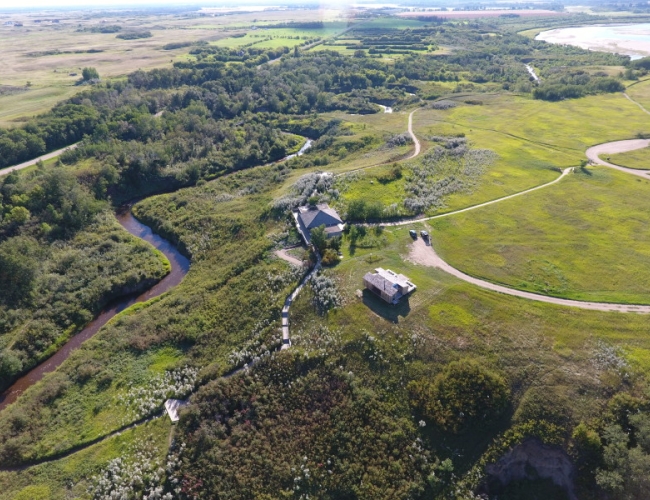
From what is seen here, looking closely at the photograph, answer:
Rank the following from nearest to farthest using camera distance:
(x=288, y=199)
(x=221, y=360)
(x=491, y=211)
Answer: (x=221, y=360), (x=491, y=211), (x=288, y=199)

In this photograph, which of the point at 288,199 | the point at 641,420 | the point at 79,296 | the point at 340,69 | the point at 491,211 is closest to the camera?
the point at 641,420

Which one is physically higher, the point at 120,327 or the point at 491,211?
the point at 491,211

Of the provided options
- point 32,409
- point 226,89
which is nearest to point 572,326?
point 32,409

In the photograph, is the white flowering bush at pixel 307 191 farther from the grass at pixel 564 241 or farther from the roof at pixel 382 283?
the roof at pixel 382 283

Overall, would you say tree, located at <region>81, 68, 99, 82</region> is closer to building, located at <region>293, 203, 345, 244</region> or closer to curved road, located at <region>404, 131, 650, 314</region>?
building, located at <region>293, 203, 345, 244</region>

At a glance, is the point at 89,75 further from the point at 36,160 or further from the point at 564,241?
the point at 564,241

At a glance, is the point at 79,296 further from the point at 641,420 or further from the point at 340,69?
the point at 340,69

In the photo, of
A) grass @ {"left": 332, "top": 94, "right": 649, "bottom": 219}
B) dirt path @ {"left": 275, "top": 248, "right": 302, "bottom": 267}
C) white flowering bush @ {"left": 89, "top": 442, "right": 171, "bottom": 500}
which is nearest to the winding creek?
dirt path @ {"left": 275, "top": 248, "right": 302, "bottom": 267}

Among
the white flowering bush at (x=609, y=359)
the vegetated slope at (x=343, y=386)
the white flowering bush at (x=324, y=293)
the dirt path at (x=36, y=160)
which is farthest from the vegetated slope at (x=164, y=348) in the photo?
the dirt path at (x=36, y=160)
